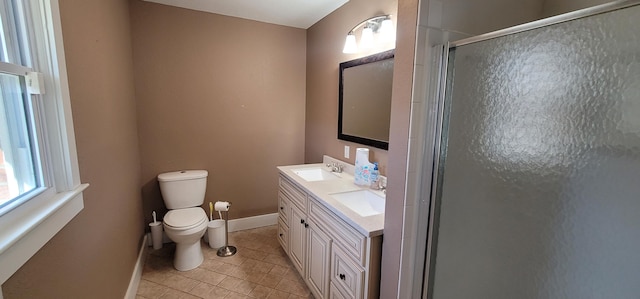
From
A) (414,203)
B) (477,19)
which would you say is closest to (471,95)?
(477,19)

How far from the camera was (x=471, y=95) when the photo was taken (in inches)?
45.6

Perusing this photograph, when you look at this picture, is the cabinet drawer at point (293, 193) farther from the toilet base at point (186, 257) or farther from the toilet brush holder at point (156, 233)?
the toilet brush holder at point (156, 233)

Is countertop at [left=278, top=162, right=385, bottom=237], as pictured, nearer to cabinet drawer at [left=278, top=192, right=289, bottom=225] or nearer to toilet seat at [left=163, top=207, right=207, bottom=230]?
cabinet drawer at [left=278, top=192, right=289, bottom=225]

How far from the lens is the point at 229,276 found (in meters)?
2.22

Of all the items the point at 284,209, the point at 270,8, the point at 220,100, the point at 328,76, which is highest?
the point at 270,8

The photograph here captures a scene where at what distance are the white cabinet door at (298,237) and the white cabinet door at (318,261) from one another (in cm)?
9

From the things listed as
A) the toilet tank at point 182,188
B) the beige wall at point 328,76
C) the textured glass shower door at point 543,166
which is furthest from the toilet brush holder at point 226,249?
the textured glass shower door at point 543,166

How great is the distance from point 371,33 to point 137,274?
99.8 inches

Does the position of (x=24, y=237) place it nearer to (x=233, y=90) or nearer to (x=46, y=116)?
(x=46, y=116)

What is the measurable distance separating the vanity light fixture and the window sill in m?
1.87

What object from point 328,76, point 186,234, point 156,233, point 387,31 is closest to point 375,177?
point 387,31

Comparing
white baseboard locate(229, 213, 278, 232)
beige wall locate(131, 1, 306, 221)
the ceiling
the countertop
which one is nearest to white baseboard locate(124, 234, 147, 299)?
beige wall locate(131, 1, 306, 221)

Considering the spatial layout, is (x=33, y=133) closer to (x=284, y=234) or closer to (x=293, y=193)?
(x=293, y=193)

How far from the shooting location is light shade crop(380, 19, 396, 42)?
1.79 meters
